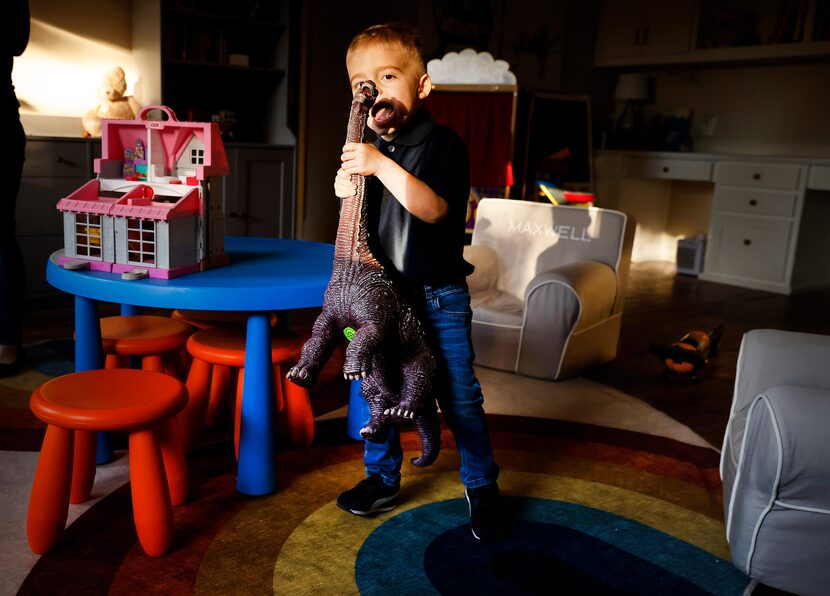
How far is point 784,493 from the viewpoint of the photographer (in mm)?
1408

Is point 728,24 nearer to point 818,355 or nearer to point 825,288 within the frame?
point 825,288

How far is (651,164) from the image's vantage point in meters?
5.79

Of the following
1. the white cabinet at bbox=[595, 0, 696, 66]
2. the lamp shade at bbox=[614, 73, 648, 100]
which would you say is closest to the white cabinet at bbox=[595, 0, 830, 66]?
the white cabinet at bbox=[595, 0, 696, 66]

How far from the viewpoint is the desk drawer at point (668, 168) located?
17.9 ft

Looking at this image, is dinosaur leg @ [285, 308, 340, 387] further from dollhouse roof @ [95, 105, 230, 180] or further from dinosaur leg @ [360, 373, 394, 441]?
dollhouse roof @ [95, 105, 230, 180]

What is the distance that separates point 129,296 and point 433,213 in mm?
688

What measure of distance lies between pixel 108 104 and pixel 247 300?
8.81 feet


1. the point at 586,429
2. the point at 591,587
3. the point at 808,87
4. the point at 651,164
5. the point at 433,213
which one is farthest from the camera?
the point at 651,164

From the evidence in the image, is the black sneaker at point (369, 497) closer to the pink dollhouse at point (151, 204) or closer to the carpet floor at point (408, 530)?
the carpet floor at point (408, 530)

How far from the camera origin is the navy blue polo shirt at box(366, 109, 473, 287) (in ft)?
4.57

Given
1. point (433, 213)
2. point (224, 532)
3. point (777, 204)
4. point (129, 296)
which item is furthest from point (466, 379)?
point (777, 204)

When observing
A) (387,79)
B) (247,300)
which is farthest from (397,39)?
(247,300)

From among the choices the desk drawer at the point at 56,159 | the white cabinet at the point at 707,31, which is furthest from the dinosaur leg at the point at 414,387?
the white cabinet at the point at 707,31

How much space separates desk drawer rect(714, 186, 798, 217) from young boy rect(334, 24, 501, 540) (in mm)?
4129
